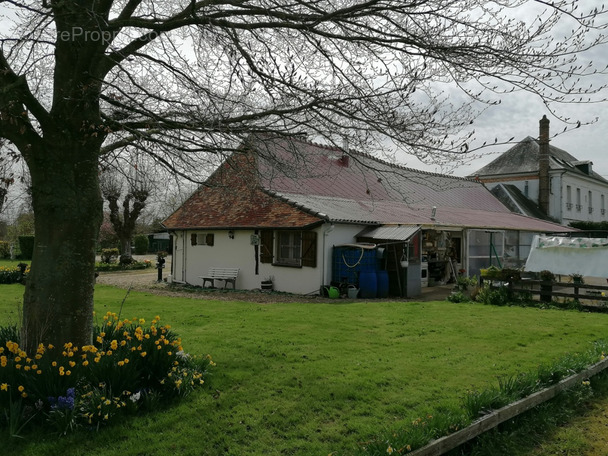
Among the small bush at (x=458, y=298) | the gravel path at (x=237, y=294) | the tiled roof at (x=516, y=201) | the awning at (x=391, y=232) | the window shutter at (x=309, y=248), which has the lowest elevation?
the gravel path at (x=237, y=294)

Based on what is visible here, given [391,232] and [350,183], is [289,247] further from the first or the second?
[350,183]

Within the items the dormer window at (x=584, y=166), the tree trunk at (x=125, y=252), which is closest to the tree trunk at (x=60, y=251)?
the tree trunk at (x=125, y=252)

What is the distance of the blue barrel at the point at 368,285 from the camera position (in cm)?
1552

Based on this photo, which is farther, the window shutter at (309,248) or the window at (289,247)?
the window at (289,247)

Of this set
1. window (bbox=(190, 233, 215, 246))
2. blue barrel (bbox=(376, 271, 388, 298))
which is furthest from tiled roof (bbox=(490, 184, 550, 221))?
window (bbox=(190, 233, 215, 246))

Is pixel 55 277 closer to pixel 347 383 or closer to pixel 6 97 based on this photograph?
pixel 6 97

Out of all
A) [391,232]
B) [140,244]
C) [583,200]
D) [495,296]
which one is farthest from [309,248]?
[140,244]

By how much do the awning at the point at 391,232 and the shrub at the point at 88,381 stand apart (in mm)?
11193

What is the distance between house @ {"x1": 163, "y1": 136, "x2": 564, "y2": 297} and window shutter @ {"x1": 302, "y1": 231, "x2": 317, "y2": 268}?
3cm

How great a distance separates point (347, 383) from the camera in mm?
5586

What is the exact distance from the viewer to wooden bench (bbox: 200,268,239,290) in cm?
1844

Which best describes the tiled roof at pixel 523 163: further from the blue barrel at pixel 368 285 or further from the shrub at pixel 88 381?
the shrub at pixel 88 381

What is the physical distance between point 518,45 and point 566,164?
37.3 meters

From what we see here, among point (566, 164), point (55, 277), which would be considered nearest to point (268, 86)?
point (55, 277)
